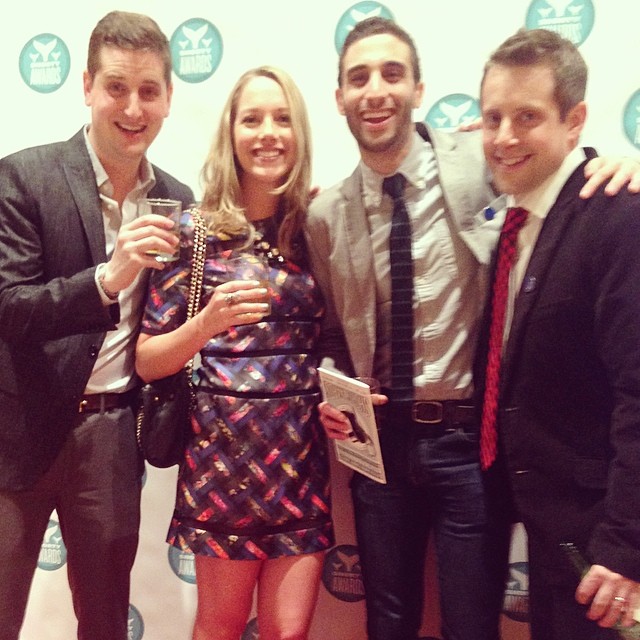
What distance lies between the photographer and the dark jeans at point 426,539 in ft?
5.26

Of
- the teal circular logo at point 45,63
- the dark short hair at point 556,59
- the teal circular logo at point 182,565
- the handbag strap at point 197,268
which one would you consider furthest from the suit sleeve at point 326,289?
the teal circular logo at point 45,63

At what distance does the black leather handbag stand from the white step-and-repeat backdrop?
577 mm

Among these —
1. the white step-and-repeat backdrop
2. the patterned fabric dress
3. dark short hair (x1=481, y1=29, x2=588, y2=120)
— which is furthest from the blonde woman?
dark short hair (x1=481, y1=29, x2=588, y2=120)

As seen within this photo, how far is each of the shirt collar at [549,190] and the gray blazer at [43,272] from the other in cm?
100

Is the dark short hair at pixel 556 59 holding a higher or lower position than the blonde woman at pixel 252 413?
higher

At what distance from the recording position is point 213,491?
5.53 ft

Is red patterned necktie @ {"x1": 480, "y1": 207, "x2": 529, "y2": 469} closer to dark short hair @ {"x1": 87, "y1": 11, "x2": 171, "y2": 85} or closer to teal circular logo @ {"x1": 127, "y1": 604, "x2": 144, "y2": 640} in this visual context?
dark short hair @ {"x1": 87, "y1": 11, "x2": 171, "y2": 85}

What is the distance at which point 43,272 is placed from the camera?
5.50 ft

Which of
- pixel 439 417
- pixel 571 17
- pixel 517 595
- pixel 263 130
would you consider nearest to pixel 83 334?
pixel 263 130

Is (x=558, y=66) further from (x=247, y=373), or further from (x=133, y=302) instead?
(x=133, y=302)

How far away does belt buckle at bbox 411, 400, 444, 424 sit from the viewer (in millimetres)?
1645

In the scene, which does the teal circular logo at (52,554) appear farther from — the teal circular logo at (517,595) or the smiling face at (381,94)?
the smiling face at (381,94)

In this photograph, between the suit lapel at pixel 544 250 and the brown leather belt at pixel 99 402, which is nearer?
the suit lapel at pixel 544 250

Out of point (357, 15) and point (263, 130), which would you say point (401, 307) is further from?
point (357, 15)
